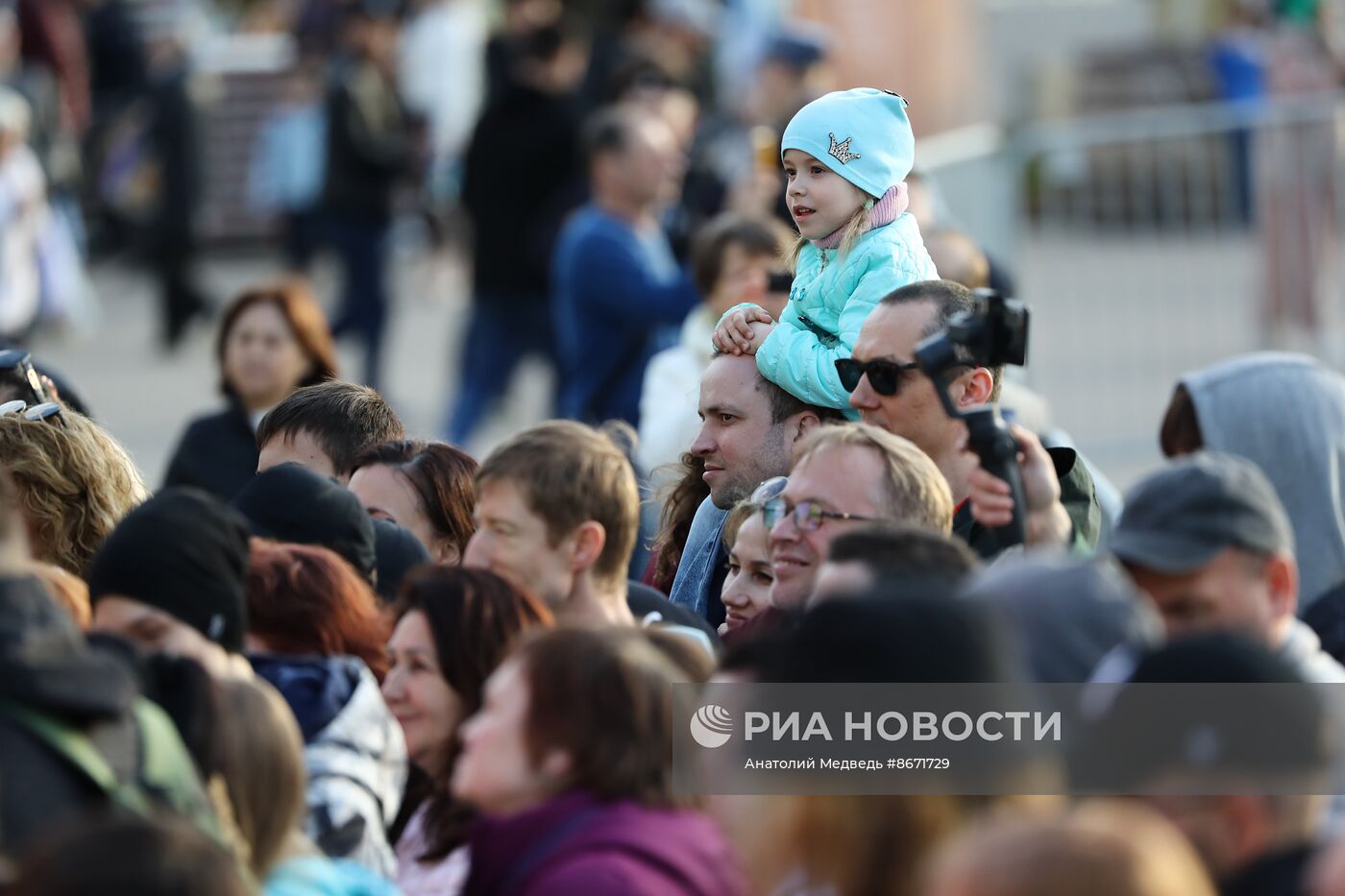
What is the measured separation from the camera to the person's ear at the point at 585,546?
4.34 m

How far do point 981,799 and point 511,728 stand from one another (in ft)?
2.40

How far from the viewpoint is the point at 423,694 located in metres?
3.94

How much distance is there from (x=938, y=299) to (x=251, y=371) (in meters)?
3.42

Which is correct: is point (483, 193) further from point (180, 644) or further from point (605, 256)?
point (180, 644)

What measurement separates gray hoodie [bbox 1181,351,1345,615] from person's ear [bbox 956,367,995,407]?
67 centimetres

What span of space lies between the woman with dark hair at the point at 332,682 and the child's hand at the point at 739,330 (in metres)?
1.33

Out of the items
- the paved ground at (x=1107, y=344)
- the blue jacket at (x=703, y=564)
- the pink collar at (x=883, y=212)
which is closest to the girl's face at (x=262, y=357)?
the blue jacket at (x=703, y=564)

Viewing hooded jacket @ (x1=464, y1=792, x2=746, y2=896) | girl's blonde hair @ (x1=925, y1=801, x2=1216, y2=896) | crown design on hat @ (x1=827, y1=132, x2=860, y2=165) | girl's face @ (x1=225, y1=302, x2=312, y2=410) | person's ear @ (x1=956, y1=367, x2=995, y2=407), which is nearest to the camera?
girl's blonde hair @ (x1=925, y1=801, x2=1216, y2=896)

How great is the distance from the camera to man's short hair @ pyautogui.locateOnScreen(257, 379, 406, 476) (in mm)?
5590

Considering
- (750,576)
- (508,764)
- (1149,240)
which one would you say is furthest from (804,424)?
(1149,240)

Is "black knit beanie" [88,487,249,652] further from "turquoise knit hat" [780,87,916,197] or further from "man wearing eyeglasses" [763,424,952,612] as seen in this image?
"turquoise knit hat" [780,87,916,197]

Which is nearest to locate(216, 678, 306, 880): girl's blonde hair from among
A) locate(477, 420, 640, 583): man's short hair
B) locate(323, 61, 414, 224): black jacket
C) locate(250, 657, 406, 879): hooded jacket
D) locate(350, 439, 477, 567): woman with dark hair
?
locate(250, 657, 406, 879): hooded jacket

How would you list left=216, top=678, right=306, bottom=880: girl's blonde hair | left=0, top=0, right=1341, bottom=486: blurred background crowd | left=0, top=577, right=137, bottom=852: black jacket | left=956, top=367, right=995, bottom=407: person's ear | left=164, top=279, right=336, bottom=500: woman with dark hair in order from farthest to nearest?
left=0, top=0, right=1341, bottom=486: blurred background crowd → left=164, top=279, right=336, bottom=500: woman with dark hair → left=956, top=367, right=995, bottom=407: person's ear → left=216, top=678, right=306, bottom=880: girl's blonde hair → left=0, top=577, right=137, bottom=852: black jacket

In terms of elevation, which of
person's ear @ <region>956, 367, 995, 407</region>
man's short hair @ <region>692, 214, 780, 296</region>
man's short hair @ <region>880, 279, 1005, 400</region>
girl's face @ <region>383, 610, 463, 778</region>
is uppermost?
man's short hair @ <region>692, 214, 780, 296</region>
